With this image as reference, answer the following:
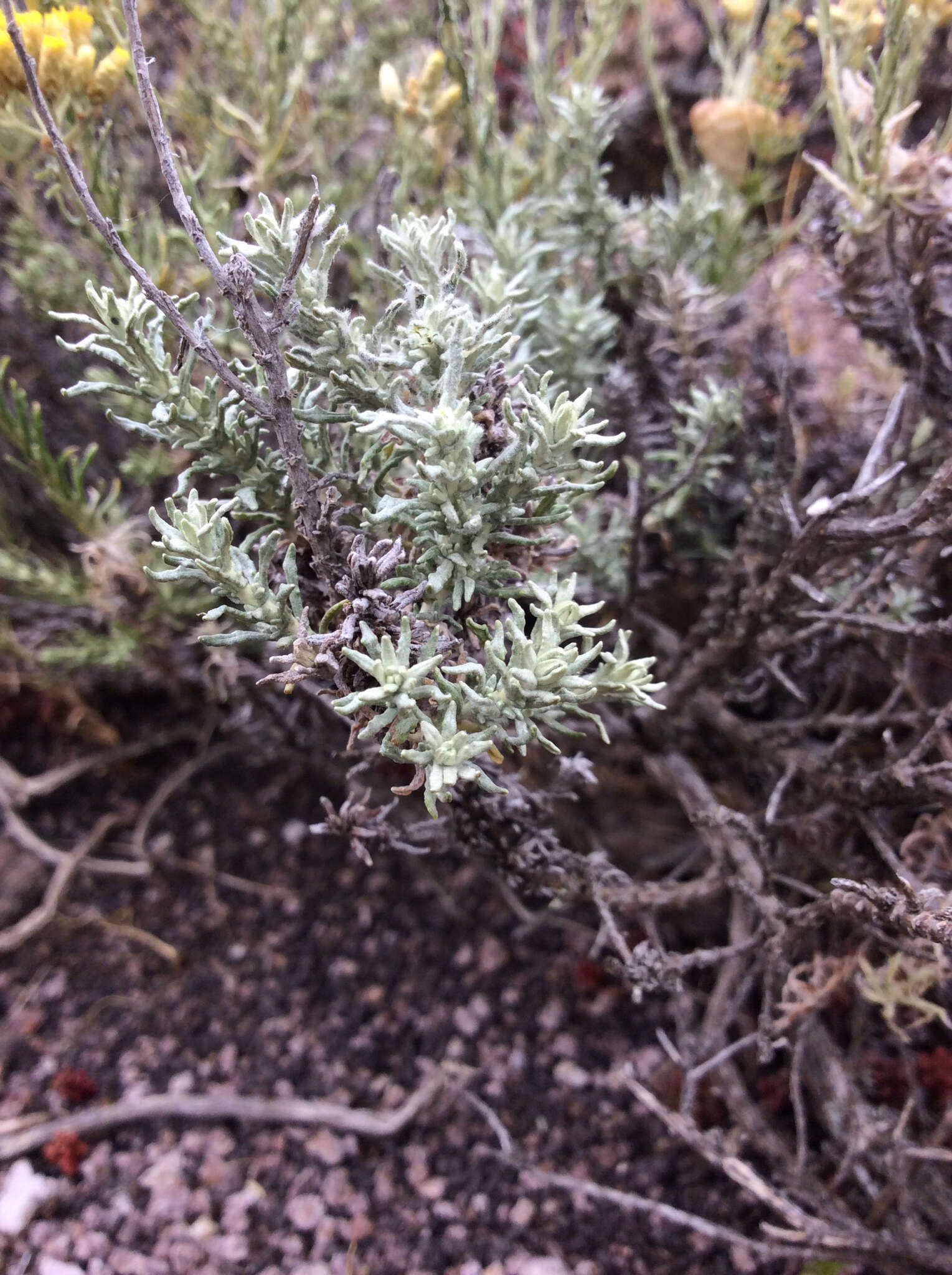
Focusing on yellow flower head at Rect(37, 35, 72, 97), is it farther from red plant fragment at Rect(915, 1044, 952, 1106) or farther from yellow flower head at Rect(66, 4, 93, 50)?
red plant fragment at Rect(915, 1044, 952, 1106)

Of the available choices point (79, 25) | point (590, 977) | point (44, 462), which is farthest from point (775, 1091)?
point (79, 25)

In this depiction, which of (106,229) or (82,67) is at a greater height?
(82,67)

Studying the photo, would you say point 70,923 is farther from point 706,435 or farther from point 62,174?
point 706,435

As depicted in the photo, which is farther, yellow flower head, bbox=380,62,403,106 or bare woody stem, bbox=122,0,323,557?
yellow flower head, bbox=380,62,403,106

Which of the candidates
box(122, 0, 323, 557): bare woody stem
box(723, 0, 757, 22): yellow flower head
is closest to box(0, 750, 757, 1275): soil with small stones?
box(122, 0, 323, 557): bare woody stem

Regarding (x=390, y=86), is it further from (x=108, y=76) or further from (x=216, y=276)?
(x=216, y=276)

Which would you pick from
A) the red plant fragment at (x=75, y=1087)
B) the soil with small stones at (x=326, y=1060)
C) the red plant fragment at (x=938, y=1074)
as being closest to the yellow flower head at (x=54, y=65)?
the soil with small stones at (x=326, y=1060)
